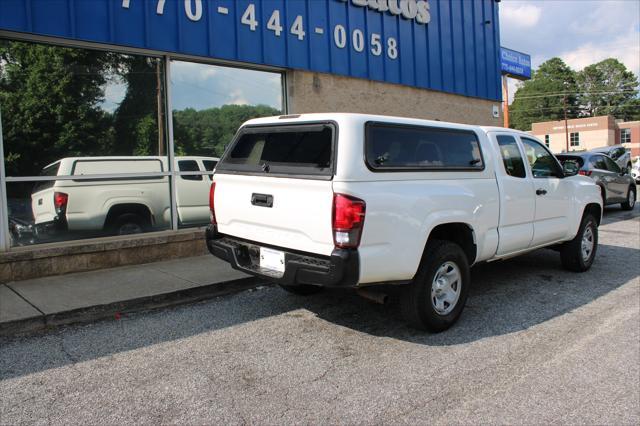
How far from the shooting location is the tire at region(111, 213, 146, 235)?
23.4 feet

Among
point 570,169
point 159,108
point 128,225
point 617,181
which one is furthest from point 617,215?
point 128,225

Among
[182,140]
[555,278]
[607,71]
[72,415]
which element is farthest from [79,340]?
[607,71]

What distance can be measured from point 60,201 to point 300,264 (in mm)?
4238

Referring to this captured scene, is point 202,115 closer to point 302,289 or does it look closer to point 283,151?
point 302,289

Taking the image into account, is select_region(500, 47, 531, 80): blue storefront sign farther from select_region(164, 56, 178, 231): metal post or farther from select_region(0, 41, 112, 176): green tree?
select_region(0, 41, 112, 176): green tree

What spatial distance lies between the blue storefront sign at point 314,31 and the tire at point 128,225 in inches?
93.9

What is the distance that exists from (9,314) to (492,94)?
41.9 ft

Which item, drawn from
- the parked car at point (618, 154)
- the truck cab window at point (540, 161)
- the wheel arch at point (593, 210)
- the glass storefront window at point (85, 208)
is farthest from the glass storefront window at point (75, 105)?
the parked car at point (618, 154)

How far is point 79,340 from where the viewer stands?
4457 millimetres

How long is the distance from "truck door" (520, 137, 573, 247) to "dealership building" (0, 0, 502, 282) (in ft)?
15.0

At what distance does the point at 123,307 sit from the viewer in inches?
207

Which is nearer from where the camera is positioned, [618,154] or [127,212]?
[127,212]

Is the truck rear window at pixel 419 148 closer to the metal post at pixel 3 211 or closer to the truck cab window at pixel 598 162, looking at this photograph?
the metal post at pixel 3 211

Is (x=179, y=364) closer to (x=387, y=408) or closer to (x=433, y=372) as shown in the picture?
(x=387, y=408)
